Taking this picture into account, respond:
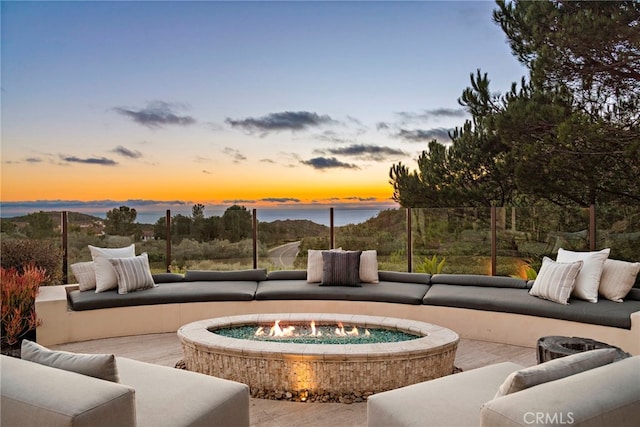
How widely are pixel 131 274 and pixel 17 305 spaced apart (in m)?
1.13

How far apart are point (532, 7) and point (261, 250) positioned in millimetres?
5059

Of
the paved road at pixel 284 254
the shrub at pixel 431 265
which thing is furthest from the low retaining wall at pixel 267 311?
the shrub at pixel 431 265

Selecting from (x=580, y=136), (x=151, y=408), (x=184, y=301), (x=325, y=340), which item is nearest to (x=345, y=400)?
(x=325, y=340)

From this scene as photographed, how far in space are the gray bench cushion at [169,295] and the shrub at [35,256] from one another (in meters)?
0.95

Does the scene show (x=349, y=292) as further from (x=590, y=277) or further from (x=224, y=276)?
(x=590, y=277)

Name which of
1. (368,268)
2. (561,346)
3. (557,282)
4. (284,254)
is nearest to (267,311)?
(368,268)

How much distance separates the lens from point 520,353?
4672 mm

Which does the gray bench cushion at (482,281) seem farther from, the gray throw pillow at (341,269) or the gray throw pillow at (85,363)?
the gray throw pillow at (85,363)

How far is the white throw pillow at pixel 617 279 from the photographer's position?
4801mm

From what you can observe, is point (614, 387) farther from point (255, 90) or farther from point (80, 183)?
point (80, 183)

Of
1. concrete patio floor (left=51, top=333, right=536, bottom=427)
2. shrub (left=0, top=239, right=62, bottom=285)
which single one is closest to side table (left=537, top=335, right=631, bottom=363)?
concrete patio floor (left=51, top=333, right=536, bottom=427)

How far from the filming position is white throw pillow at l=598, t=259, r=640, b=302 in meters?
4.80

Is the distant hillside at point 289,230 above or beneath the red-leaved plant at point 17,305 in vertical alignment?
above

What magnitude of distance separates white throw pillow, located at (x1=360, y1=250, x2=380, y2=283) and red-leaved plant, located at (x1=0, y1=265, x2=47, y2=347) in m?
3.65
